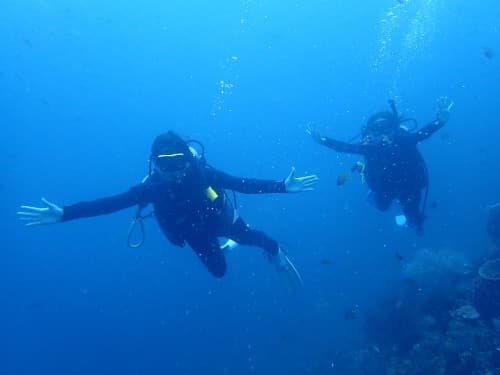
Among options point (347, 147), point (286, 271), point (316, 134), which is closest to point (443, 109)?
point (347, 147)

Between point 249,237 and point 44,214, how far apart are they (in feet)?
12.2

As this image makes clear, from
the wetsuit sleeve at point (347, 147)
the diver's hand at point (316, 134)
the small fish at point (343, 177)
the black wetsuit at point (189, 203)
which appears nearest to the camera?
the black wetsuit at point (189, 203)

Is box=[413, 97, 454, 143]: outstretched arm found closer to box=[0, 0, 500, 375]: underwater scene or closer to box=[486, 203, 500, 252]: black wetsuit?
box=[0, 0, 500, 375]: underwater scene

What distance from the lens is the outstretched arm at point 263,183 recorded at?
6344mm

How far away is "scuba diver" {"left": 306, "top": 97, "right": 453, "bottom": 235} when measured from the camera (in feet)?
28.3

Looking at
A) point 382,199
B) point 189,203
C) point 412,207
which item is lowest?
point 412,207

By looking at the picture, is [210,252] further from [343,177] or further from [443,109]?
→ [443,109]

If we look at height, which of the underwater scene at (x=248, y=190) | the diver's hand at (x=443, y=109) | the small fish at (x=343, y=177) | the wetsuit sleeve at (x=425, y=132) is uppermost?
the diver's hand at (x=443, y=109)

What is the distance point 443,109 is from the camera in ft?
29.2

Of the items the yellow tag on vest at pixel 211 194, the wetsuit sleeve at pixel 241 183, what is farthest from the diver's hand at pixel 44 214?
the wetsuit sleeve at pixel 241 183

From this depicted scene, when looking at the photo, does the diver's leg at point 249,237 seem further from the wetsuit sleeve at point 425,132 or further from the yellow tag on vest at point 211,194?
the wetsuit sleeve at point 425,132

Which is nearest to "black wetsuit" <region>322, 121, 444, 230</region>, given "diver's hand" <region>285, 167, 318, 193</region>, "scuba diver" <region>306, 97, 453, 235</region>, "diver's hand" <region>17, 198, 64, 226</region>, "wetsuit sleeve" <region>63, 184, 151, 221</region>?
"scuba diver" <region>306, 97, 453, 235</region>

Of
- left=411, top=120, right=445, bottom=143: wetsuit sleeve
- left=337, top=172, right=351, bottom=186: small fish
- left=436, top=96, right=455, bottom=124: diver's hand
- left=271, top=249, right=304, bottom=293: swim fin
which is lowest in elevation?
left=271, top=249, right=304, bottom=293: swim fin

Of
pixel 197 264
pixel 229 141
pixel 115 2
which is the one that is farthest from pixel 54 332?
pixel 229 141
